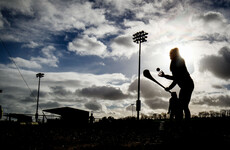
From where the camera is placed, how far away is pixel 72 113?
2434 cm

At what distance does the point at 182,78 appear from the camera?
5258 mm

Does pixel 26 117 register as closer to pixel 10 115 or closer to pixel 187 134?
pixel 10 115

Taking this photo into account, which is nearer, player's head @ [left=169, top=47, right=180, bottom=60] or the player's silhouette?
the player's silhouette

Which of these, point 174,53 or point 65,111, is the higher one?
point 174,53

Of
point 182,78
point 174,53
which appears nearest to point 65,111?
point 174,53

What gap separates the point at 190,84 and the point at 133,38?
31700 millimetres

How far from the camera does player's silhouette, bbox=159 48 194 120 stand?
203 inches

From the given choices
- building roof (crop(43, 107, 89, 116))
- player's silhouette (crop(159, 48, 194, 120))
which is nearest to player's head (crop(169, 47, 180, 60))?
player's silhouette (crop(159, 48, 194, 120))

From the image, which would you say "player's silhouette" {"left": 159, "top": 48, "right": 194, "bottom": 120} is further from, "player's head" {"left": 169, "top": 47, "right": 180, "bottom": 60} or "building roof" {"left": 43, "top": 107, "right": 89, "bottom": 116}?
"building roof" {"left": 43, "top": 107, "right": 89, "bottom": 116}

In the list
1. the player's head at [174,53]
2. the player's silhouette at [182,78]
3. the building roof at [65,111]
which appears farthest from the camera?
the building roof at [65,111]

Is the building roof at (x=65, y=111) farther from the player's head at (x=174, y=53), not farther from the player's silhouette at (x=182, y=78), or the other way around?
the player's head at (x=174, y=53)

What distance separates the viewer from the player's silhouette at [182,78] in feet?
16.9

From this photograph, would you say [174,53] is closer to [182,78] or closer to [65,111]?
[182,78]

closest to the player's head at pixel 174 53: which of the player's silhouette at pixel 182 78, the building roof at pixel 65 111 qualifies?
the player's silhouette at pixel 182 78
